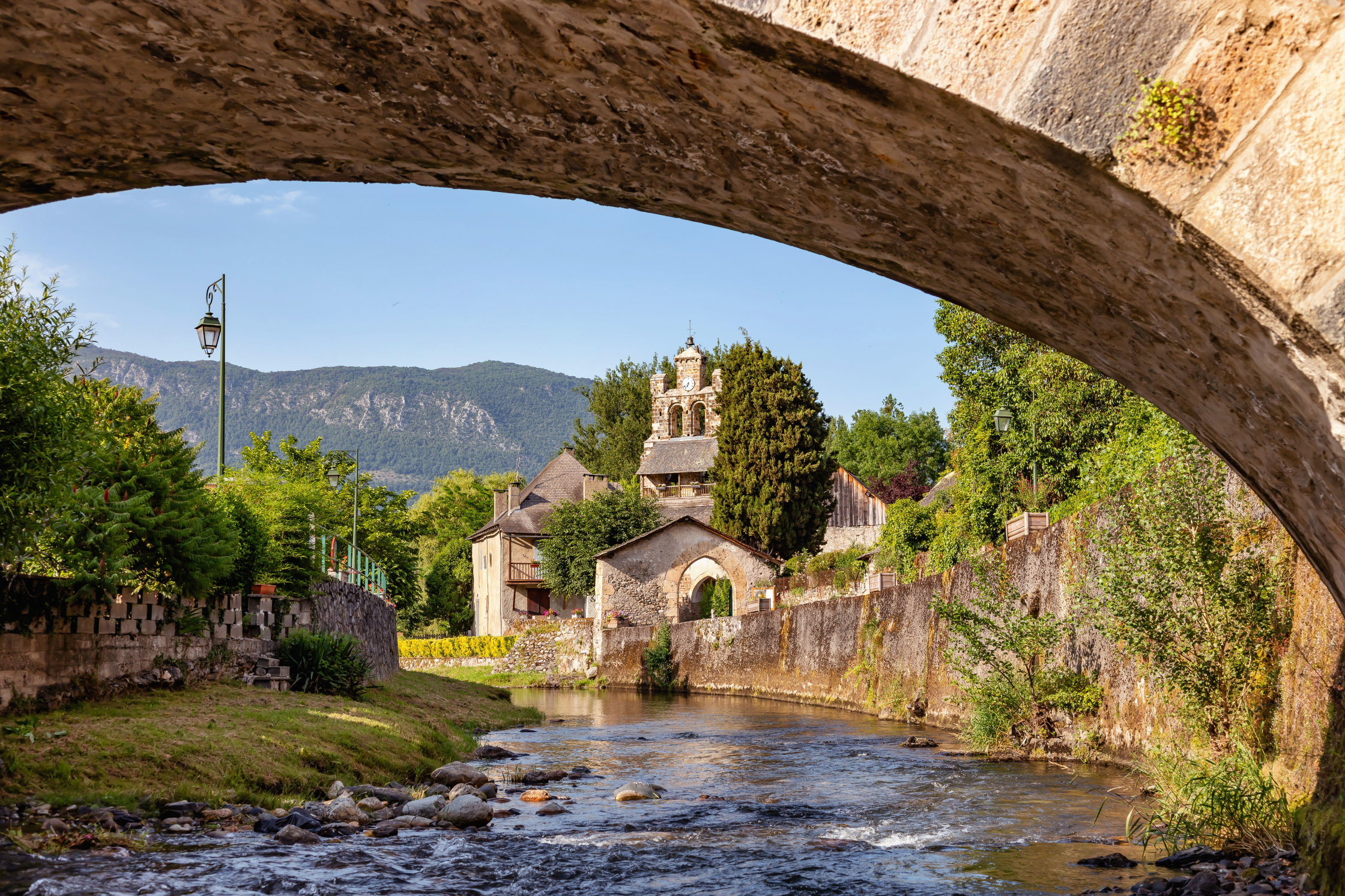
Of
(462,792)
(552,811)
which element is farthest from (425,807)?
(552,811)

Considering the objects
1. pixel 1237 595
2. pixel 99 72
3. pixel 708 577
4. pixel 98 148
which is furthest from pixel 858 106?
pixel 708 577

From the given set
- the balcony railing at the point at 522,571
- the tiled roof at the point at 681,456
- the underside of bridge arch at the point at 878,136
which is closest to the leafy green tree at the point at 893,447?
the tiled roof at the point at 681,456

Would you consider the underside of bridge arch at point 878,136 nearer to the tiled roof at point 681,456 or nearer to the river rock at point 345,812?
the river rock at point 345,812

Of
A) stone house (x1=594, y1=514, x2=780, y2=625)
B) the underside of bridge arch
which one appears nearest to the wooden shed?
stone house (x1=594, y1=514, x2=780, y2=625)

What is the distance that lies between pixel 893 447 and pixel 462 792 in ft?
217

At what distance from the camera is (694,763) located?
47.2 feet

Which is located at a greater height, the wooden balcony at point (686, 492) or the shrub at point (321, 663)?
the wooden balcony at point (686, 492)

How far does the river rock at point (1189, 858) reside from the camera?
267 inches

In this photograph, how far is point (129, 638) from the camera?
38.3 ft

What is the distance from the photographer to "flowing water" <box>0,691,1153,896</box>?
6719mm

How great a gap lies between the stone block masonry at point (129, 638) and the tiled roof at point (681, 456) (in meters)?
39.2

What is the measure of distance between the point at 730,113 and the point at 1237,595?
754 centimetres

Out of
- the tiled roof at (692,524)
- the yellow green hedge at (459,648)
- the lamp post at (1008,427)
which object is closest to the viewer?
the lamp post at (1008,427)

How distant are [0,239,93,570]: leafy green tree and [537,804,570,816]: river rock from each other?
516 centimetres
